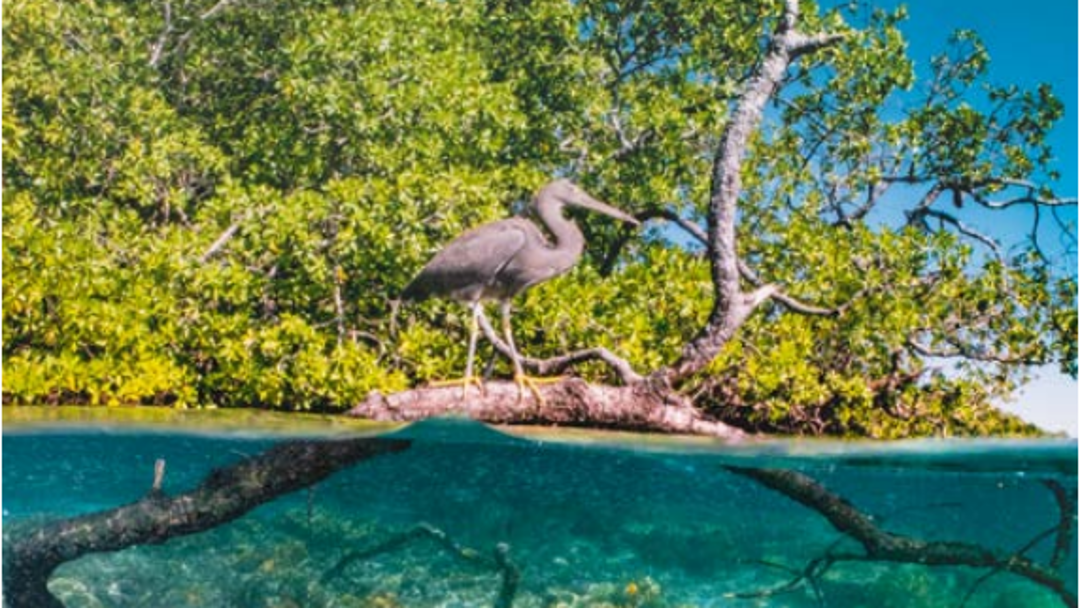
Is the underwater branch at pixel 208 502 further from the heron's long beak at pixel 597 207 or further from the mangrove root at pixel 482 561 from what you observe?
the heron's long beak at pixel 597 207

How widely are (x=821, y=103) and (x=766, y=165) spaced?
57cm

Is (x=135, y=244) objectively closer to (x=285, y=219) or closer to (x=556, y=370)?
(x=285, y=219)

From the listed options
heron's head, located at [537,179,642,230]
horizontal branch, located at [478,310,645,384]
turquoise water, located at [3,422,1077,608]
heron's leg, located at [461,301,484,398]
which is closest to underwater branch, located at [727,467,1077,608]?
turquoise water, located at [3,422,1077,608]

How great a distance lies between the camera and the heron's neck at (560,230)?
6.24 metres

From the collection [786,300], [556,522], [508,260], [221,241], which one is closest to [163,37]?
[221,241]

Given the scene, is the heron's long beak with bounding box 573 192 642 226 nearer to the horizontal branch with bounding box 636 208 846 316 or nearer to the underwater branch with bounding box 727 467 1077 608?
the horizontal branch with bounding box 636 208 846 316

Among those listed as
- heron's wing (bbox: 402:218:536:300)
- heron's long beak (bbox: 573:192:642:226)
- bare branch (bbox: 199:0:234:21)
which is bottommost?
heron's wing (bbox: 402:218:536:300)

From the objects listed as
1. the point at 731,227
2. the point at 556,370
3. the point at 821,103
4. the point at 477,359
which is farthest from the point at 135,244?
the point at 821,103

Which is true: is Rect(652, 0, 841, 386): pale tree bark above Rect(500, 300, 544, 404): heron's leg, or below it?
above

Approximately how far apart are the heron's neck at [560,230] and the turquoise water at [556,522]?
1596mm

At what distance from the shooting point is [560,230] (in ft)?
21.1

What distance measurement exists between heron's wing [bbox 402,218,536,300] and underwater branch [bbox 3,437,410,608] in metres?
1.28

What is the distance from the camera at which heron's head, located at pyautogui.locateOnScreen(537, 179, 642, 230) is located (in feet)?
22.0

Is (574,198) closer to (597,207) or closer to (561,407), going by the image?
(597,207)
